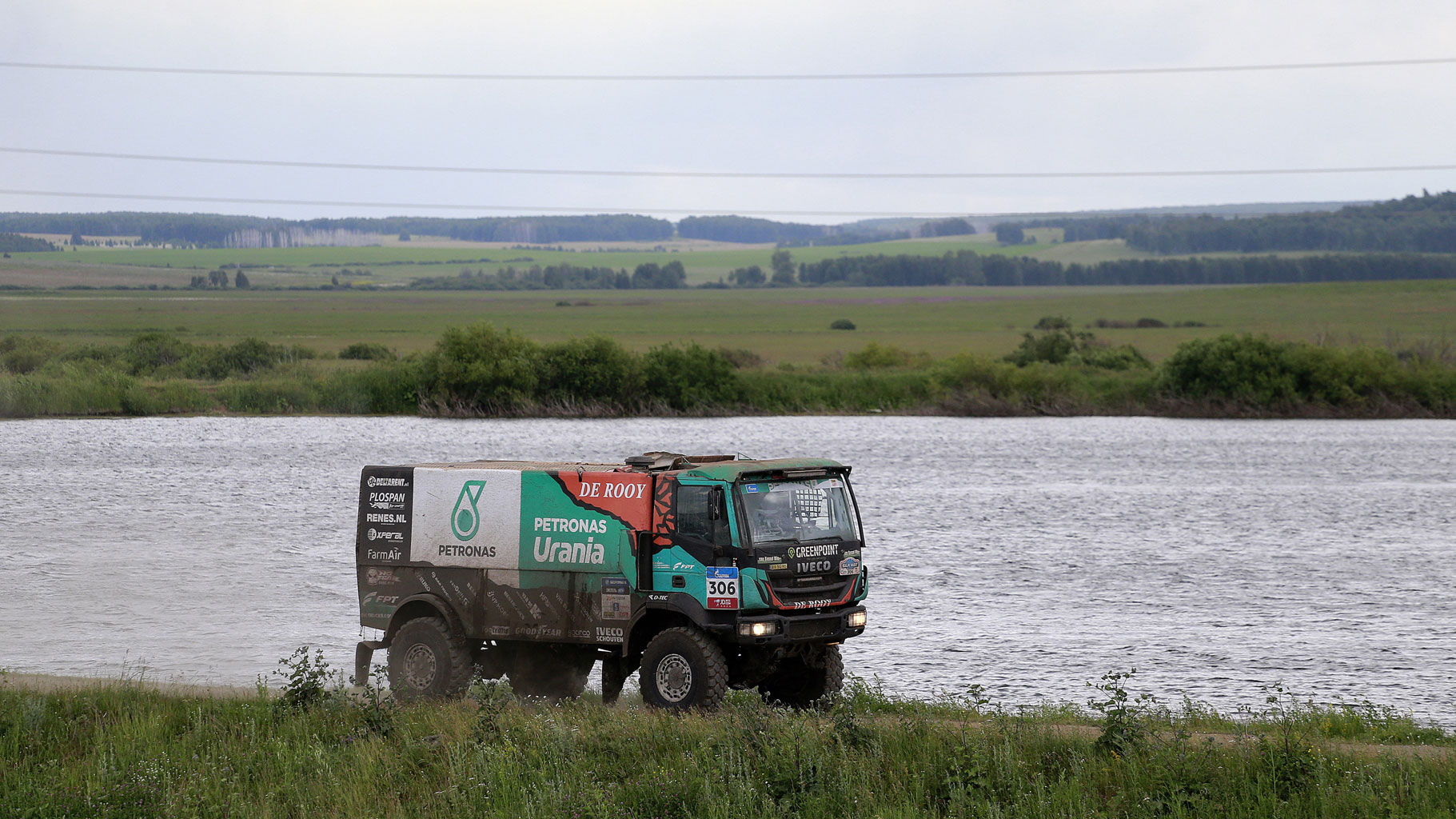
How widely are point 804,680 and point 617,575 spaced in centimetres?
324

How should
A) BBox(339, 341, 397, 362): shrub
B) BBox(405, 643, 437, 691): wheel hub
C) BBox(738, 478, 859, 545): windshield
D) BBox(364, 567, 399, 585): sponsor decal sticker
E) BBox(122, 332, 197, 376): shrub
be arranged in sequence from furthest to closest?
BBox(339, 341, 397, 362): shrub
BBox(122, 332, 197, 376): shrub
BBox(364, 567, 399, 585): sponsor decal sticker
BBox(405, 643, 437, 691): wheel hub
BBox(738, 478, 859, 545): windshield

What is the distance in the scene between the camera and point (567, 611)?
1808 cm

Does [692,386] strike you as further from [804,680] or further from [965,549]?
[804,680]

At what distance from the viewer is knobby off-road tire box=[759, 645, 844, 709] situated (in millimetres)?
18484

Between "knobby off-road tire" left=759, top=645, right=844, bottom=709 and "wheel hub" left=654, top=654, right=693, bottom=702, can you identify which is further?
"knobby off-road tire" left=759, top=645, right=844, bottom=709

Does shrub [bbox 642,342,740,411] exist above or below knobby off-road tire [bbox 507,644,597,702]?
below

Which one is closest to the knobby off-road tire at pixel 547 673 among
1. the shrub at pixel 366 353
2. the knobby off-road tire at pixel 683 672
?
the knobby off-road tire at pixel 683 672

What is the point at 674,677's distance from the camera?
1719 centimetres

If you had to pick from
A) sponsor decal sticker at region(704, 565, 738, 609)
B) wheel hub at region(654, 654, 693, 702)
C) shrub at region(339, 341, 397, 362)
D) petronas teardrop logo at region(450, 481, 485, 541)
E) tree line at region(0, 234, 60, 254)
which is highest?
tree line at region(0, 234, 60, 254)

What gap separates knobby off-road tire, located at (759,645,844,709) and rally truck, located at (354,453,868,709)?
0.02m

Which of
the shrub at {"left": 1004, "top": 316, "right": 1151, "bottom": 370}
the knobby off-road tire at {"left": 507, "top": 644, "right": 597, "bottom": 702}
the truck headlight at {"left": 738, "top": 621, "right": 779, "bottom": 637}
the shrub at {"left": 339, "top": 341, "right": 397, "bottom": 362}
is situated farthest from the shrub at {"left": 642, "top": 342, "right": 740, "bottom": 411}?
the truck headlight at {"left": 738, "top": 621, "right": 779, "bottom": 637}

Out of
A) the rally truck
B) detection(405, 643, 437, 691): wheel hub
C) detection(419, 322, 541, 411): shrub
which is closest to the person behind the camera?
the rally truck

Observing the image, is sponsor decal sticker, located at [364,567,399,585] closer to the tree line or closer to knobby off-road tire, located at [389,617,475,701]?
knobby off-road tire, located at [389,617,475,701]

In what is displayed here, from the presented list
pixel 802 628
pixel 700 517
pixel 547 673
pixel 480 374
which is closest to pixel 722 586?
pixel 700 517
